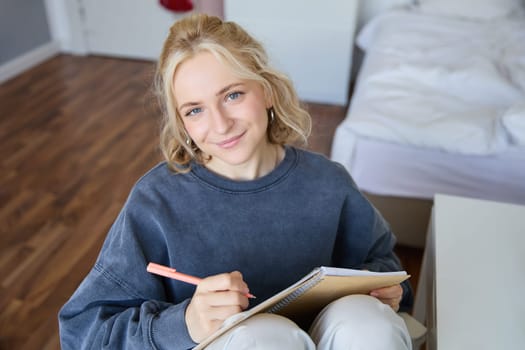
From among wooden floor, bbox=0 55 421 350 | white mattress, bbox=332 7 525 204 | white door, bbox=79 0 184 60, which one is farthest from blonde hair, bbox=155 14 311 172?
white door, bbox=79 0 184 60

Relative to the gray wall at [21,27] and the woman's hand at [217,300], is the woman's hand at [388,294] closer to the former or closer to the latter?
the woman's hand at [217,300]

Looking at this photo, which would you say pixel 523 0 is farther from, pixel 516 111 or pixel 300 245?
pixel 300 245

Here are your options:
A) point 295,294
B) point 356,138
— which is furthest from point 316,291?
point 356,138

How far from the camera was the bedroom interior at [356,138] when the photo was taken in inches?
57.8

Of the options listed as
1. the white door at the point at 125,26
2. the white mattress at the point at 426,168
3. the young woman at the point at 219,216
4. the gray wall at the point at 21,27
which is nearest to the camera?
the young woman at the point at 219,216

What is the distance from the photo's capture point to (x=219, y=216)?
2.77 ft

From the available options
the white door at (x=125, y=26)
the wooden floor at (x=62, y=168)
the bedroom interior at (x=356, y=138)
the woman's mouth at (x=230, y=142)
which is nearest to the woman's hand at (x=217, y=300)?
the woman's mouth at (x=230, y=142)

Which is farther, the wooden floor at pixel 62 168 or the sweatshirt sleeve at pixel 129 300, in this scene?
the wooden floor at pixel 62 168

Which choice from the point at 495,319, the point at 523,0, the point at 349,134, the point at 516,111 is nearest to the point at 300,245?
the point at 495,319

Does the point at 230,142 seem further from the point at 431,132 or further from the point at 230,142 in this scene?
Answer: the point at 431,132

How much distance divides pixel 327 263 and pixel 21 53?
9.28ft

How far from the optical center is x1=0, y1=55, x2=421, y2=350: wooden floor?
1.54 m

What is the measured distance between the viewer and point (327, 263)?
3.05ft

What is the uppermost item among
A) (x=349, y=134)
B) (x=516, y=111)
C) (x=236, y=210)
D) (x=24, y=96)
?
(x=236, y=210)
